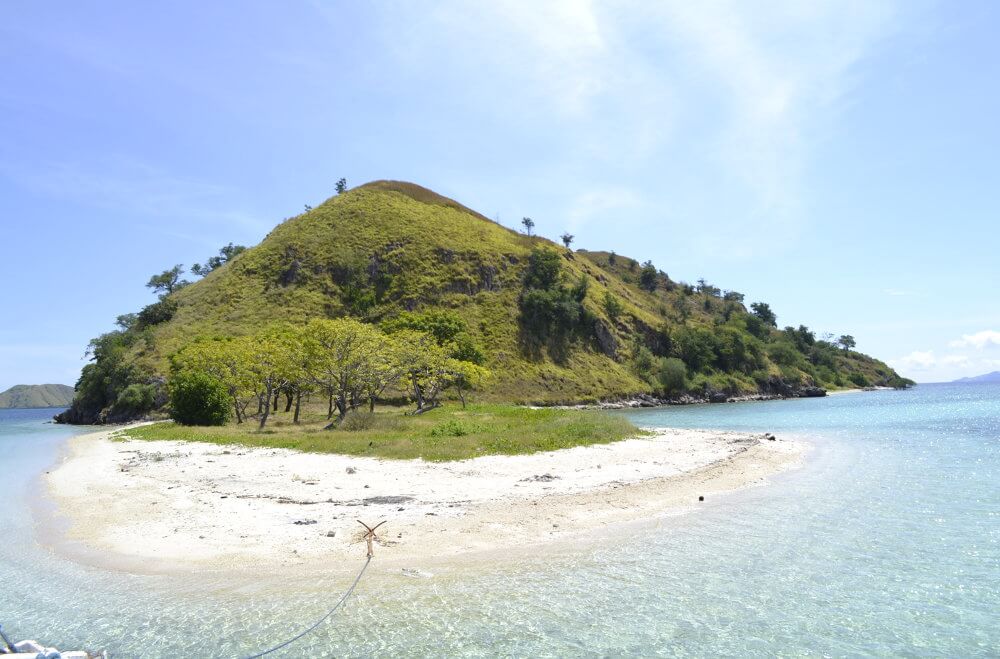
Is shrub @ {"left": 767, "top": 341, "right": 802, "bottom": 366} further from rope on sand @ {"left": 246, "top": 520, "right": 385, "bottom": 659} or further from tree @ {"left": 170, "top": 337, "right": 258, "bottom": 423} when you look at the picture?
rope on sand @ {"left": 246, "top": 520, "right": 385, "bottom": 659}

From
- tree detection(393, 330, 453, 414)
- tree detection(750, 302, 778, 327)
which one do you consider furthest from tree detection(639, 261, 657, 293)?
tree detection(393, 330, 453, 414)

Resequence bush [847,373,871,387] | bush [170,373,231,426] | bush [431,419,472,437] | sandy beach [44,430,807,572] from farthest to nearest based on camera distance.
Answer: bush [847,373,871,387], bush [170,373,231,426], bush [431,419,472,437], sandy beach [44,430,807,572]

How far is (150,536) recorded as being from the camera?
13.2 meters

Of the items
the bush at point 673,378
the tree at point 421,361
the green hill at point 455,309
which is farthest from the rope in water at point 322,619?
the bush at point 673,378

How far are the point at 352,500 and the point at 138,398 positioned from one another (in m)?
65.9

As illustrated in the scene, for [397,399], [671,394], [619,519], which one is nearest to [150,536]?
[619,519]

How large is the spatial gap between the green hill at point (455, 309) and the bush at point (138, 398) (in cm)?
25

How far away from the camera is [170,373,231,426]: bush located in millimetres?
45312

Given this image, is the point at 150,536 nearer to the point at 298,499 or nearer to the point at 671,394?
the point at 298,499

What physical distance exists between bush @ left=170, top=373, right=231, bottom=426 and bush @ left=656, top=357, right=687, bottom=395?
77.9 m

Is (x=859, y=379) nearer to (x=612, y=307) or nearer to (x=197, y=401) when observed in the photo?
(x=612, y=307)

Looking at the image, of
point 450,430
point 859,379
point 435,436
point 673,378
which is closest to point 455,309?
point 673,378

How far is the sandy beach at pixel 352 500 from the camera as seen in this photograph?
12.1 m

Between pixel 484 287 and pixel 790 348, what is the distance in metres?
79.5
